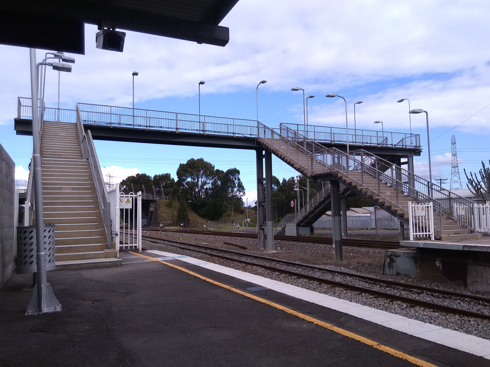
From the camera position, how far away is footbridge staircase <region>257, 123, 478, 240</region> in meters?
14.5

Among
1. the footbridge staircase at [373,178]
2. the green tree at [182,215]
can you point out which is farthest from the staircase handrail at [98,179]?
the green tree at [182,215]

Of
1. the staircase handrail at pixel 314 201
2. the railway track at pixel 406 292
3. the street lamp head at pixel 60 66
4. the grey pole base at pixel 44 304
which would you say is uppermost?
the street lamp head at pixel 60 66

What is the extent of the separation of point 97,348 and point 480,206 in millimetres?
13797

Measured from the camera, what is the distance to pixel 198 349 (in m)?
5.14

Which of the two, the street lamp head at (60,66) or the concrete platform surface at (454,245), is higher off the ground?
the street lamp head at (60,66)

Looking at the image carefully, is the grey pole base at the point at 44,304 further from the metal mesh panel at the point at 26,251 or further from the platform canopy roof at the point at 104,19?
the platform canopy roof at the point at 104,19

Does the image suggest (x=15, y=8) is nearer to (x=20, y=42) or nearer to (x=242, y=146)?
(x=20, y=42)

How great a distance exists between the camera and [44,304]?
682 centimetres

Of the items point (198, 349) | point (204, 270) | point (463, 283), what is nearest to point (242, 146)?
point (204, 270)

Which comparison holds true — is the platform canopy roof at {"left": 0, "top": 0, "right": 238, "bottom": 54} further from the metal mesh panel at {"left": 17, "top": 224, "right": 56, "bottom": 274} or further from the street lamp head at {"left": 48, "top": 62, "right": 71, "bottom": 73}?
the street lamp head at {"left": 48, "top": 62, "right": 71, "bottom": 73}

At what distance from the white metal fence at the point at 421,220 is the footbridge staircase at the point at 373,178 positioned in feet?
1.08

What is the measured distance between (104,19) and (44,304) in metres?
4.80

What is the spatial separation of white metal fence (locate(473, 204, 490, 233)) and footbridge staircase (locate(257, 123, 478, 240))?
9.1 inches

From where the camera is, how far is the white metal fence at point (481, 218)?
46.6 ft
